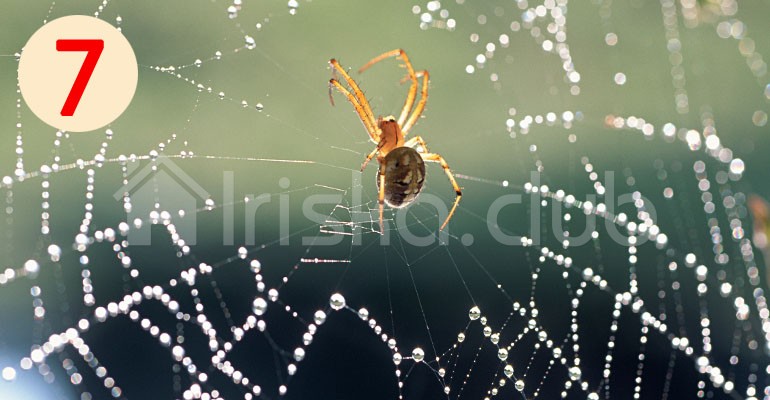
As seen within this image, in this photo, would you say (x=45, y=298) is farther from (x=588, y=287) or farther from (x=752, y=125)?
(x=752, y=125)

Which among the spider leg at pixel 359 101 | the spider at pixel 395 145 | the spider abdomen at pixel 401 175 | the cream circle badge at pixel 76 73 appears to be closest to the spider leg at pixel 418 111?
the spider at pixel 395 145

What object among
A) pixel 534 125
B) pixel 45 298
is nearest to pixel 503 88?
pixel 534 125

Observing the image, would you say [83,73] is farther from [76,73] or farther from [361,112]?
[361,112]

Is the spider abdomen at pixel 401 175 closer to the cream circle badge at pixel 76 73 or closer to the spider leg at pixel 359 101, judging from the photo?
the spider leg at pixel 359 101

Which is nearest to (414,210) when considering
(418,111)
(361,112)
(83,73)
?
(418,111)

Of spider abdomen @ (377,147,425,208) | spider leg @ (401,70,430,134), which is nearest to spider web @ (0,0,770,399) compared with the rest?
spider leg @ (401,70,430,134)

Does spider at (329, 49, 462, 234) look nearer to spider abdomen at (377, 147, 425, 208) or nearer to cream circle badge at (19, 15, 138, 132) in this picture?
spider abdomen at (377, 147, 425, 208)
